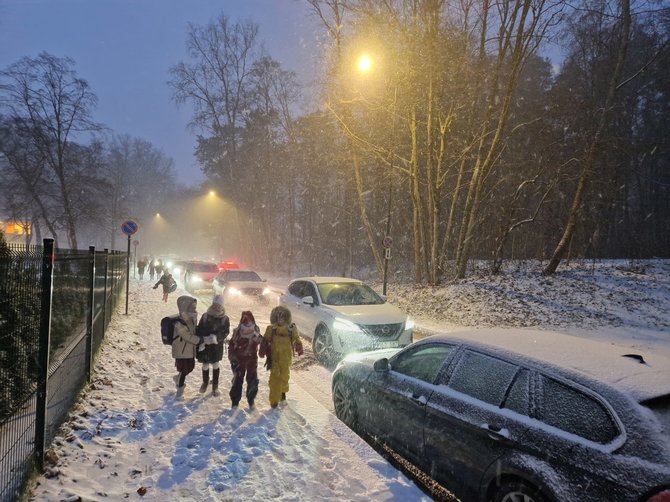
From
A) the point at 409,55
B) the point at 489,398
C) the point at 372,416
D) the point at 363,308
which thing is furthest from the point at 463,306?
the point at 489,398

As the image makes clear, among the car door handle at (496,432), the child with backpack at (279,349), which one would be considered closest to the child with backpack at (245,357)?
the child with backpack at (279,349)

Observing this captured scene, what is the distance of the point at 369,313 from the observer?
802 cm

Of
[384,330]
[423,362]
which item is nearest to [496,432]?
[423,362]

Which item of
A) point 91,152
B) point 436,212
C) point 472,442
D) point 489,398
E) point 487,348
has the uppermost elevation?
point 91,152

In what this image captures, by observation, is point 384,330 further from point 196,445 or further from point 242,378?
point 196,445

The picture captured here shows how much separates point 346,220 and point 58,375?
29486 millimetres

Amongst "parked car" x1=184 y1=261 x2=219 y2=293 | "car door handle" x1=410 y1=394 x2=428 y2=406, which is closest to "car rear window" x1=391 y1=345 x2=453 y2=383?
"car door handle" x1=410 y1=394 x2=428 y2=406

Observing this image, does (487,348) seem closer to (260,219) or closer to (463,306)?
(463,306)

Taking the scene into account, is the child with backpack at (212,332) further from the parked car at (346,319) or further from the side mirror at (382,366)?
the side mirror at (382,366)

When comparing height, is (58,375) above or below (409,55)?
below

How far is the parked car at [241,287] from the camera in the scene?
15773 mm

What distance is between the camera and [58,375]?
428 cm

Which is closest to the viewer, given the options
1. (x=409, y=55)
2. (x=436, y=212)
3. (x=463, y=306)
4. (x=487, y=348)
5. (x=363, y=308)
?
(x=487, y=348)

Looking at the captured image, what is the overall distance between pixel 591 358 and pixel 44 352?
464 cm
